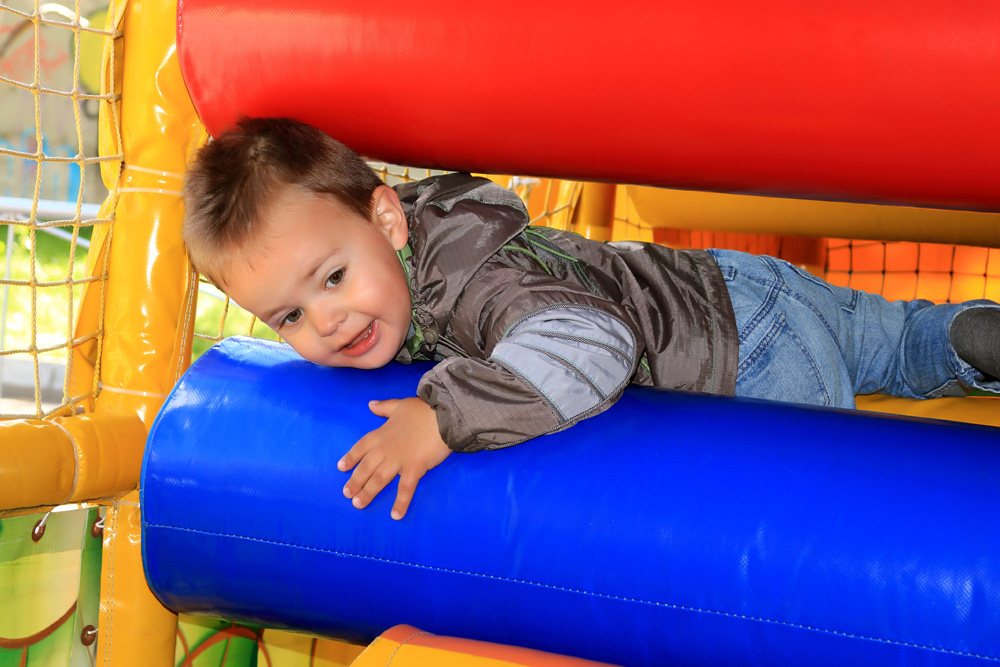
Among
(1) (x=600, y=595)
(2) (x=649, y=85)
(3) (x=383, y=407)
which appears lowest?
(1) (x=600, y=595)

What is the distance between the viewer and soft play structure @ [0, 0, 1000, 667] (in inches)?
21.7

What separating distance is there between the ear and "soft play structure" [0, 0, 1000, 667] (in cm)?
5

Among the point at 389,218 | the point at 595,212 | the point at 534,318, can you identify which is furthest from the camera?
the point at 595,212

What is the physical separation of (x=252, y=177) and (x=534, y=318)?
0.95ft

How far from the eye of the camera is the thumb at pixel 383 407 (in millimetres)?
666

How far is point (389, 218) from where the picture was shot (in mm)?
807

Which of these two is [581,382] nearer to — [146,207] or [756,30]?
[756,30]

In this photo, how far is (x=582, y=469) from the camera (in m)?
0.61

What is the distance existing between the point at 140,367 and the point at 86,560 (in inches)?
8.6

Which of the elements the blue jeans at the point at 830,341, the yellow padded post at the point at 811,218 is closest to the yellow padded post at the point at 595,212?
the yellow padded post at the point at 811,218

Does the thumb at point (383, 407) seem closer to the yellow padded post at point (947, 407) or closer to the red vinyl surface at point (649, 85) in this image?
the red vinyl surface at point (649, 85)

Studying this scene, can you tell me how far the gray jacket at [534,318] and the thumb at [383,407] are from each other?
0.02m

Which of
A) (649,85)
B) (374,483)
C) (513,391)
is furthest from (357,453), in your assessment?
(649,85)

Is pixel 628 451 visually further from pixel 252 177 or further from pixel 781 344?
pixel 252 177
